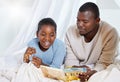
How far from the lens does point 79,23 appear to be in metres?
1.37

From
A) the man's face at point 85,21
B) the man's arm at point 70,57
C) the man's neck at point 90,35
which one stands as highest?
the man's face at point 85,21

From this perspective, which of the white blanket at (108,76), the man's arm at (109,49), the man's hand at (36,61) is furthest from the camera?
the man's arm at (109,49)

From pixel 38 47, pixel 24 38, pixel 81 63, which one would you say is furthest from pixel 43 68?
pixel 24 38

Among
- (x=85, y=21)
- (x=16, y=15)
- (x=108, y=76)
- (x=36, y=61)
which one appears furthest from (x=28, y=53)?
(x=16, y=15)

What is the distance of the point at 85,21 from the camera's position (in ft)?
4.50

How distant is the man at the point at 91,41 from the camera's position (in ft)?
4.55

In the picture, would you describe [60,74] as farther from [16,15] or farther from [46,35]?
[16,15]

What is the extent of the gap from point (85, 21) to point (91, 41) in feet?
0.47

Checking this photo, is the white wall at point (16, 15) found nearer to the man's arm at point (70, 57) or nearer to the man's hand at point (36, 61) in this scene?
the man's arm at point (70, 57)

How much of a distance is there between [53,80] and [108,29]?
1.42 feet

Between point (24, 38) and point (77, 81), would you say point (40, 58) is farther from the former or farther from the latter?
point (24, 38)

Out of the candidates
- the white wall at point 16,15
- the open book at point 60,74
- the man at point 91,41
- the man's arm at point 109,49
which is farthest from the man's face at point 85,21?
the white wall at point 16,15

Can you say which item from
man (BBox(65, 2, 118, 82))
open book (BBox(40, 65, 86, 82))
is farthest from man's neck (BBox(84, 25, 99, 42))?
open book (BBox(40, 65, 86, 82))

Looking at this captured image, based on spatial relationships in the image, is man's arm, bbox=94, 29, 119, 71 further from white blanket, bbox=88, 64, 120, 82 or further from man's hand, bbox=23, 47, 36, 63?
man's hand, bbox=23, 47, 36, 63
